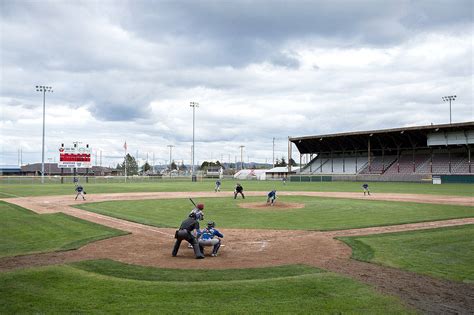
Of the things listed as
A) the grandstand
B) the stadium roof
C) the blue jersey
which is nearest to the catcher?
the blue jersey

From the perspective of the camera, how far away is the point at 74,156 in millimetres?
67875

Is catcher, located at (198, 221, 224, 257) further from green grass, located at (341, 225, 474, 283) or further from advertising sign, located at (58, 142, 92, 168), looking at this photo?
advertising sign, located at (58, 142, 92, 168)

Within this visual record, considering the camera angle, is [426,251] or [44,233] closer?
[426,251]

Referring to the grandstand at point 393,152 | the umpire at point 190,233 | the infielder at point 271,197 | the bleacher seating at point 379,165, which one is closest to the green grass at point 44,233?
the umpire at point 190,233

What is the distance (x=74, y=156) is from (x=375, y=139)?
5626 cm

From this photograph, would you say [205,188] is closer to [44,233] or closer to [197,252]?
[44,233]

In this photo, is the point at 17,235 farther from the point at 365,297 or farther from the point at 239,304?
the point at 365,297

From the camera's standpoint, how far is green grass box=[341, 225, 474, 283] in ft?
33.3

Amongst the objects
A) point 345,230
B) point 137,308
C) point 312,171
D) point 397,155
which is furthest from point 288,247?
point 312,171

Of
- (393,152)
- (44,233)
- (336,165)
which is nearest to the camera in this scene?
(44,233)

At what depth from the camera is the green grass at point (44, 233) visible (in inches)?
518

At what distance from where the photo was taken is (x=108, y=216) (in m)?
21.7

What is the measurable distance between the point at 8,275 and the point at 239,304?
562cm

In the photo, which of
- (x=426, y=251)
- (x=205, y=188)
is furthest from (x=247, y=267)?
(x=205, y=188)
